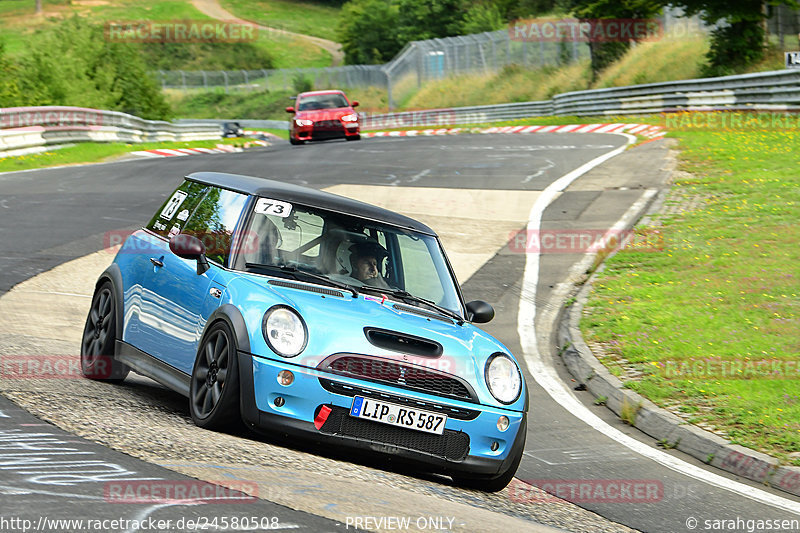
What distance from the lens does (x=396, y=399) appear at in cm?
591

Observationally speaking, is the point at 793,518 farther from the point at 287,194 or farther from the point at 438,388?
the point at 287,194

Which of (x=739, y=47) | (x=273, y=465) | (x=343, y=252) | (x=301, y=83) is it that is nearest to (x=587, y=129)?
(x=739, y=47)

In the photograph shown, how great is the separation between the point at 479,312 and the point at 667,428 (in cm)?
208

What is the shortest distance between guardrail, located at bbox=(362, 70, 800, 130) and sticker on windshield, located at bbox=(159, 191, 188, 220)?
22504 millimetres

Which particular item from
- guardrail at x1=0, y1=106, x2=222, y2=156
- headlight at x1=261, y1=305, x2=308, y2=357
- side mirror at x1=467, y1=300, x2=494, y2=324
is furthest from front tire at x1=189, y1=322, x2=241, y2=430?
guardrail at x1=0, y1=106, x2=222, y2=156

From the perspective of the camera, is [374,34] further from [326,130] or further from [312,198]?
[312,198]

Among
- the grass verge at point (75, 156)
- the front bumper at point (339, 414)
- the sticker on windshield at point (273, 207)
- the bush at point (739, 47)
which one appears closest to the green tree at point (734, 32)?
the bush at point (739, 47)

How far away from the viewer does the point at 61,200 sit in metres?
18.3

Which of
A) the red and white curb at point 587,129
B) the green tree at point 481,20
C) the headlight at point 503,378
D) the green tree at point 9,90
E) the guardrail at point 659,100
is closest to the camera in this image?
the headlight at point 503,378

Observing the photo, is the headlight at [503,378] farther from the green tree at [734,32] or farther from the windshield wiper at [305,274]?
the green tree at [734,32]

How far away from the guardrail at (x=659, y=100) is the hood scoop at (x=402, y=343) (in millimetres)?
23524

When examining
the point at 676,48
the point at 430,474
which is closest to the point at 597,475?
the point at 430,474

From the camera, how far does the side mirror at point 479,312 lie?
7.28m

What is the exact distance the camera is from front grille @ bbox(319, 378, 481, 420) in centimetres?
585
